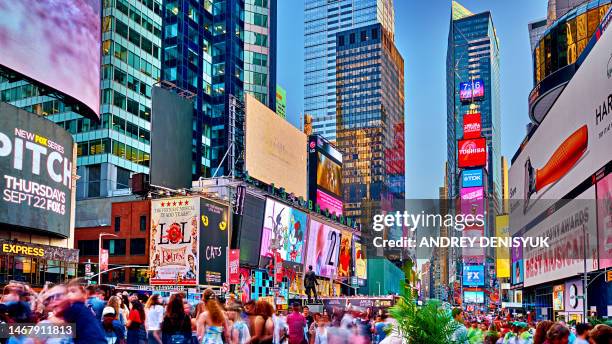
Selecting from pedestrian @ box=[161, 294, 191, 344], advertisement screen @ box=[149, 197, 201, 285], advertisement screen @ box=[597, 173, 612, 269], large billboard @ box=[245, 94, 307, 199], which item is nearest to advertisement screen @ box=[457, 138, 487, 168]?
large billboard @ box=[245, 94, 307, 199]

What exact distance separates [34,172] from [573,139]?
3226 cm

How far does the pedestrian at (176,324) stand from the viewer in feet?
31.7

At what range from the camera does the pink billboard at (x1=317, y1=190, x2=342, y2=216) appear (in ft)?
305

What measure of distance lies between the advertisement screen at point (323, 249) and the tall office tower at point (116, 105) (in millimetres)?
21983

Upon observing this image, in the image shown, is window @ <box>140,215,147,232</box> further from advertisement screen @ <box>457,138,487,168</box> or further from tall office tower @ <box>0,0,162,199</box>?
advertisement screen @ <box>457,138,487,168</box>

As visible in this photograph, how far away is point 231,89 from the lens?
103750 mm

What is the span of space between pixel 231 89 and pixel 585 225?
2865 inches

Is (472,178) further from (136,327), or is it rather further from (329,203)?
(136,327)

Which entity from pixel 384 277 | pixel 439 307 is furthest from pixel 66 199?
pixel 384 277

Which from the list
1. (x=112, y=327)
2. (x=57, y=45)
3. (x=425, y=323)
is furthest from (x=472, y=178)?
(x=112, y=327)

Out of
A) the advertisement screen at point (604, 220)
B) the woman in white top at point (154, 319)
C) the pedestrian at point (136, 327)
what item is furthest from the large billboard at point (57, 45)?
the advertisement screen at point (604, 220)

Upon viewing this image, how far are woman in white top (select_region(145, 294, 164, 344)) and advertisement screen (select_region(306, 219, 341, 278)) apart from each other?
216 ft

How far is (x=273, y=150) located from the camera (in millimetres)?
72438

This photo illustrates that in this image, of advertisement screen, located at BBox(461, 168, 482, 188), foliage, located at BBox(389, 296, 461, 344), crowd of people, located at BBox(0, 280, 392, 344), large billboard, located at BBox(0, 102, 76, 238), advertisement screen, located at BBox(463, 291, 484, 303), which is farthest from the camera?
advertisement screen, located at BBox(461, 168, 482, 188)
